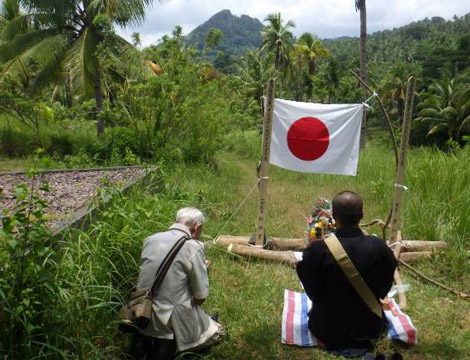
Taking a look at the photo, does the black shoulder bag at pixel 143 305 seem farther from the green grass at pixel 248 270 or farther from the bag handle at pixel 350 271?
the bag handle at pixel 350 271

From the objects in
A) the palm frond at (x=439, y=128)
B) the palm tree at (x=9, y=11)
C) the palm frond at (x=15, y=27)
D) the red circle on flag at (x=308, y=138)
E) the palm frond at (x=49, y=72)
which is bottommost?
the palm frond at (x=439, y=128)

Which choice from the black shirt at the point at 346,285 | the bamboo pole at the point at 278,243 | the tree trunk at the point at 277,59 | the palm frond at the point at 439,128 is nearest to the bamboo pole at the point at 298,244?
the bamboo pole at the point at 278,243

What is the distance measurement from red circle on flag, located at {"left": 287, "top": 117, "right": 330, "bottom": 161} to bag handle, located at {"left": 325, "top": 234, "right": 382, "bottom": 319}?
6.88ft

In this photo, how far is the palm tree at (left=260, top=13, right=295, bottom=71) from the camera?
36.2 m

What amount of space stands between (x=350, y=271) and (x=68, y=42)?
43.0 feet

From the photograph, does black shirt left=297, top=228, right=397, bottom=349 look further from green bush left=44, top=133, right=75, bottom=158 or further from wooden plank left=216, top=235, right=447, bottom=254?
green bush left=44, top=133, right=75, bottom=158

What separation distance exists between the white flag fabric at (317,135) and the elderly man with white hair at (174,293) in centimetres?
237

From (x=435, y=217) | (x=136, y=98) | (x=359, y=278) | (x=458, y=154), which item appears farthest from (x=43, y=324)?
(x=136, y=98)

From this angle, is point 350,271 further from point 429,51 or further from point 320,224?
point 429,51

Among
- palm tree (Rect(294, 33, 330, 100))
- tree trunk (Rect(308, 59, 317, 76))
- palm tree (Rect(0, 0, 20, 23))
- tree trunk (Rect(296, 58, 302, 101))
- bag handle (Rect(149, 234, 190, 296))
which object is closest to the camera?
bag handle (Rect(149, 234, 190, 296))

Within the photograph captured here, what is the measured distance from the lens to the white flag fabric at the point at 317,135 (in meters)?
4.95

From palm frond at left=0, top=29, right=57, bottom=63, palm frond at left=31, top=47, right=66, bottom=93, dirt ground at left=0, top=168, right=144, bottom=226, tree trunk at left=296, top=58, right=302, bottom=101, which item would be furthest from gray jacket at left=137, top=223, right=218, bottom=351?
tree trunk at left=296, top=58, right=302, bottom=101

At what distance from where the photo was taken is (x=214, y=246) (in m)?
5.14

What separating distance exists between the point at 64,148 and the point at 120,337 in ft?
36.7
